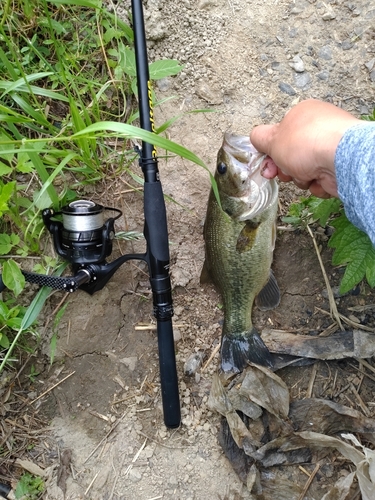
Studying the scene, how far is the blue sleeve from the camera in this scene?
4.41ft

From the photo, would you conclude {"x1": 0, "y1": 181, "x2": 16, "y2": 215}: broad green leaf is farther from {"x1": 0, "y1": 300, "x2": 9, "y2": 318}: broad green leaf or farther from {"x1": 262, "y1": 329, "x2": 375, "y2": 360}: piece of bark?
{"x1": 262, "y1": 329, "x2": 375, "y2": 360}: piece of bark

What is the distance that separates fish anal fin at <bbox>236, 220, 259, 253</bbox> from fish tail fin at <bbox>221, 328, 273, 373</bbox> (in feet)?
1.61

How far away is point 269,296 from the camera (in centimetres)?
253

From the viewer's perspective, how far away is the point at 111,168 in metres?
2.56

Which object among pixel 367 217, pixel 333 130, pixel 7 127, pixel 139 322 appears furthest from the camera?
pixel 139 322

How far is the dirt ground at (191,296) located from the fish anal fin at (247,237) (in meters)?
0.31

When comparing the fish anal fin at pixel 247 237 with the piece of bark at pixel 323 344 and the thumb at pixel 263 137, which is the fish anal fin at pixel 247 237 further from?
the piece of bark at pixel 323 344

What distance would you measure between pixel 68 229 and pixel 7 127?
683 millimetres

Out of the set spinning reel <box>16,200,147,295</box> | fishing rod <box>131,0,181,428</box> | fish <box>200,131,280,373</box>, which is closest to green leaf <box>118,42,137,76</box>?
fishing rod <box>131,0,181,428</box>

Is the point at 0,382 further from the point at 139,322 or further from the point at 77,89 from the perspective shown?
the point at 77,89

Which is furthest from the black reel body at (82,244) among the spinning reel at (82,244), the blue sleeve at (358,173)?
the blue sleeve at (358,173)

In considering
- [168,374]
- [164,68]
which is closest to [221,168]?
[164,68]

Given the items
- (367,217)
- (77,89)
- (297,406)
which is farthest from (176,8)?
(297,406)

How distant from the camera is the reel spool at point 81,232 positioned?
2.25 m
